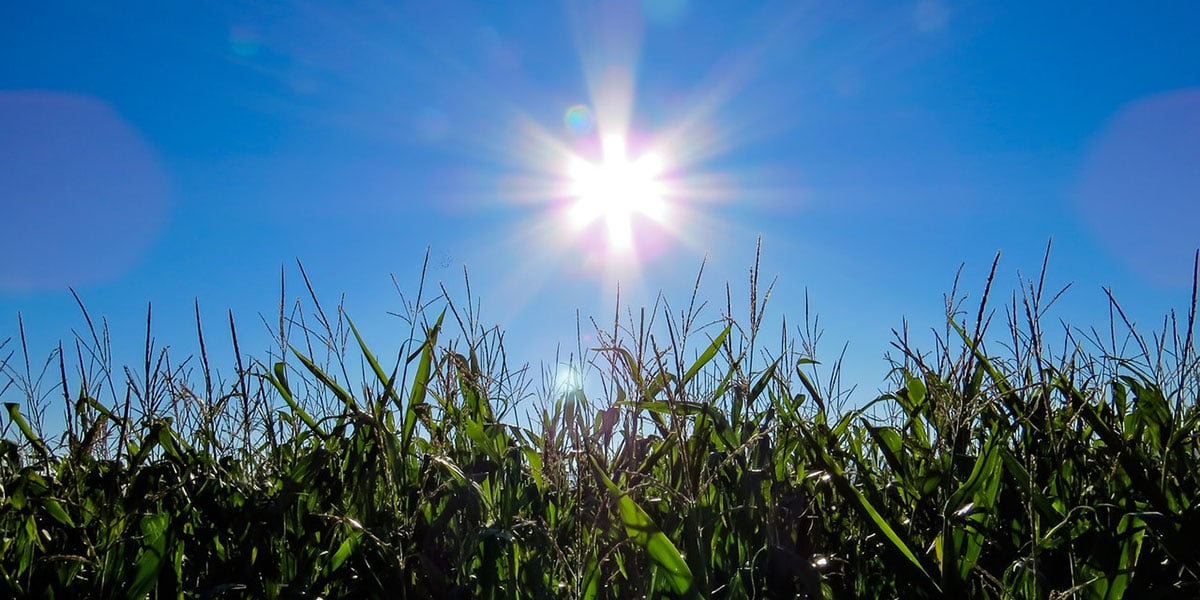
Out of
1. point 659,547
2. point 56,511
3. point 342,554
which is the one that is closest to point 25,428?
point 56,511

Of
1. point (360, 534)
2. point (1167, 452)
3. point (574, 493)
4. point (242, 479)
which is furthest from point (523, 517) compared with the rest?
point (1167, 452)

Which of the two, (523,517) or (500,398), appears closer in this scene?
(523,517)

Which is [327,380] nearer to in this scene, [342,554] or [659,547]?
[342,554]

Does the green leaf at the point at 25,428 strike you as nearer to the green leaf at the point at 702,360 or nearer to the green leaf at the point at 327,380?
the green leaf at the point at 327,380

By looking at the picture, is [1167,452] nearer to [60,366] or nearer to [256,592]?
[256,592]

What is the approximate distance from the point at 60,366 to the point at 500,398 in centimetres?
129

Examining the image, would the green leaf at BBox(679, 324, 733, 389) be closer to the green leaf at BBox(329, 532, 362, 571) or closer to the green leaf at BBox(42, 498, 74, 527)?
the green leaf at BBox(329, 532, 362, 571)

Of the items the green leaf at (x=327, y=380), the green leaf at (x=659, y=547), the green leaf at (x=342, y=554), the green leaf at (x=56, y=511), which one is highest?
the green leaf at (x=327, y=380)

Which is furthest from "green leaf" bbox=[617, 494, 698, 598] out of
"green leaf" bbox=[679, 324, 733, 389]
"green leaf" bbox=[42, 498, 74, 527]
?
"green leaf" bbox=[42, 498, 74, 527]

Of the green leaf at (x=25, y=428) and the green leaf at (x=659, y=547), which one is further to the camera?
the green leaf at (x=25, y=428)

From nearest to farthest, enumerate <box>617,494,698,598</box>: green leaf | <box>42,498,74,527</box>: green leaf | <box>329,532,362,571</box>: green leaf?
<box>617,494,698,598</box>: green leaf → <box>329,532,362,571</box>: green leaf → <box>42,498,74,527</box>: green leaf

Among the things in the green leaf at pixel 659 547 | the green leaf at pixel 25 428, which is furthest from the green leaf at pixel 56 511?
the green leaf at pixel 659 547

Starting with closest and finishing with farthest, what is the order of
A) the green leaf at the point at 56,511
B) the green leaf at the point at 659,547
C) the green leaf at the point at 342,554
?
1. the green leaf at the point at 659,547
2. the green leaf at the point at 342,554
3. the green leaf at the point at 56,511

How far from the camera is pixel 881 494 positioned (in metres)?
1.81
